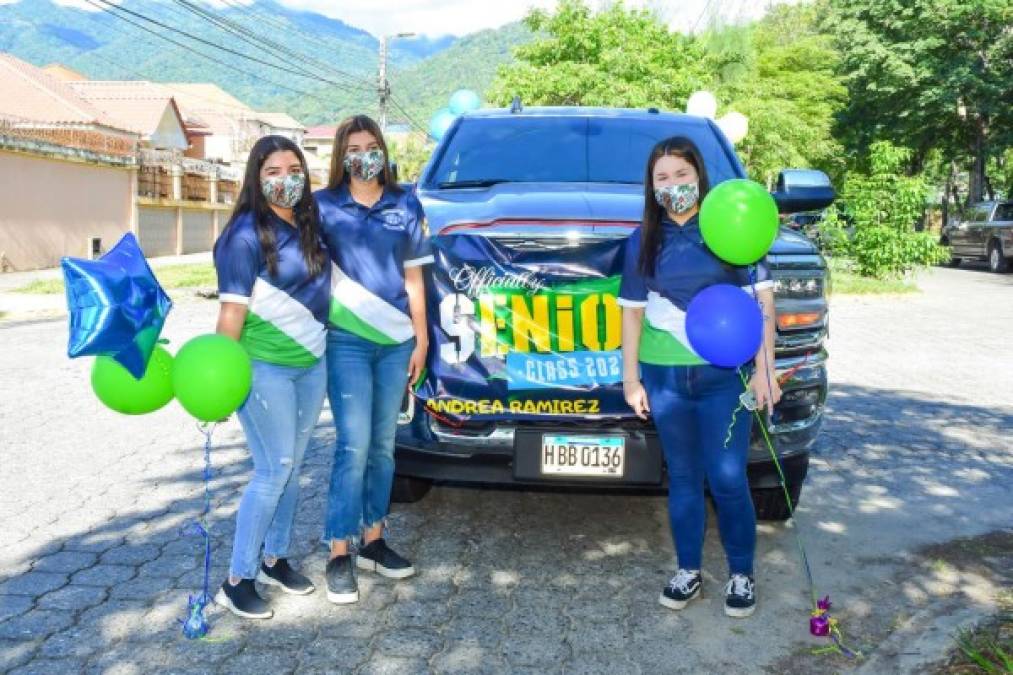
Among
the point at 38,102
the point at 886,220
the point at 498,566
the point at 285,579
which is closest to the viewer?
the point at 285,579

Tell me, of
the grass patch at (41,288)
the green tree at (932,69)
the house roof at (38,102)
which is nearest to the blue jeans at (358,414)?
the grass patch at (41,288)

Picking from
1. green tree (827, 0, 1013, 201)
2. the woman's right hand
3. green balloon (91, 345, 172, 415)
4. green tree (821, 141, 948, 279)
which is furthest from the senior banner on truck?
green tree (827, 0, 1013, 201)

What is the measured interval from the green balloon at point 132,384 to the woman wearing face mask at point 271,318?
250 millimetres

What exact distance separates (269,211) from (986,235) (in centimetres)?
2788

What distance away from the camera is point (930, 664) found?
3473 millimetres

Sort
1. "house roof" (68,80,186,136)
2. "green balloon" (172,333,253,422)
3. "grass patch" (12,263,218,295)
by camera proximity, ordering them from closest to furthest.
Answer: "green balloon" (172,333,253,422)
"grass patch" (12,263,218,295)
"house roof" (68,80,186,136)

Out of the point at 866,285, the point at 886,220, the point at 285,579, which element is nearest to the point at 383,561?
the point at 285,579

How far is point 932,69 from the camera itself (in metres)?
34.8

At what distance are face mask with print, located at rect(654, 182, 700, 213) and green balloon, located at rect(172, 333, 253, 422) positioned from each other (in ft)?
5.19

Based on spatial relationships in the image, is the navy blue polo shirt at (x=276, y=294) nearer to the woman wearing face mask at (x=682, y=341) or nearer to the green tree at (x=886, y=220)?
the woman wearing face mask at (x=682, y=341)

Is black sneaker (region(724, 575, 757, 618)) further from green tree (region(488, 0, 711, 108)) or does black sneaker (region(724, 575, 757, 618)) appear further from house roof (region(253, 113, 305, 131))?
house roof (region(253, 113, 305, 131))

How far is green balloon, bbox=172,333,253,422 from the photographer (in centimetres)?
337

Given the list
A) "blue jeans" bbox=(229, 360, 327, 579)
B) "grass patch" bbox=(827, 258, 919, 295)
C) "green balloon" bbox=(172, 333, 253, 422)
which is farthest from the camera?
"grass patch" bbox=(827, 258, 919, 295)

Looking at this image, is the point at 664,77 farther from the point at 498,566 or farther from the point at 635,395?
the point at 635,395
